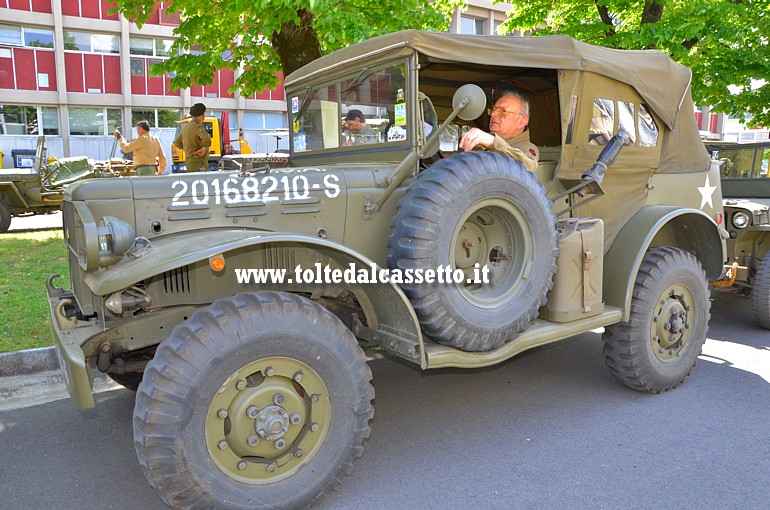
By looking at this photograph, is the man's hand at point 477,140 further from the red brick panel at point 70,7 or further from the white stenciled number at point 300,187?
the red brick panel at point 70,7

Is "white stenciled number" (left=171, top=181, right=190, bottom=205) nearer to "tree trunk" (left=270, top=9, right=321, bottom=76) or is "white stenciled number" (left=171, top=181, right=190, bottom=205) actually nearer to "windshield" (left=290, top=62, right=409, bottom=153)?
"windshield" (left=290, top=62, right=409, bottom=153)

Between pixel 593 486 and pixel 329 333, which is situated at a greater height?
pixel 329 333

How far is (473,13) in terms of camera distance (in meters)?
28.2

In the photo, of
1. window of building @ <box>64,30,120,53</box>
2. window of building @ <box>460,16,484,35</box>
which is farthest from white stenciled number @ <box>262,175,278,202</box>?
window of building @ <box>460,16,484,35</box>

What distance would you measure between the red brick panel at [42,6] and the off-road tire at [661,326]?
A: 84.7 ft

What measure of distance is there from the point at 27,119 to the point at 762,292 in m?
26.0

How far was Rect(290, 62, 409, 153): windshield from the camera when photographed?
3.67 metres

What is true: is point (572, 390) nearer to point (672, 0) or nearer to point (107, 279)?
point (107, 279)

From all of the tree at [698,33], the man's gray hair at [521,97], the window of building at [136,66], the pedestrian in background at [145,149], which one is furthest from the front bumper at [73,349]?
the window of building at [136,66]

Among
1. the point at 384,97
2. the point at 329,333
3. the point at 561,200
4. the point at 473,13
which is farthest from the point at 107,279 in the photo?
the point at 473,13

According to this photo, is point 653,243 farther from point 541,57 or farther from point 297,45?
point 297,45

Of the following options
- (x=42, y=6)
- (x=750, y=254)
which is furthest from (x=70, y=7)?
(x=750, y=254)

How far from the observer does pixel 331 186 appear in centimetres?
349

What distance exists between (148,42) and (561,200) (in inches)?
1003
